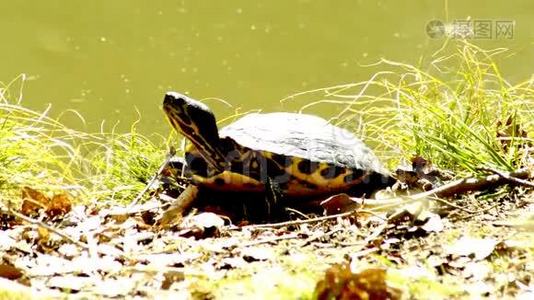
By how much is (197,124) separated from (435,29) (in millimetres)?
3628

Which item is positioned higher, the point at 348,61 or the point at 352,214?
the point at 348,61

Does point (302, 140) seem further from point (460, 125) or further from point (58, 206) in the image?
point (58, 206)

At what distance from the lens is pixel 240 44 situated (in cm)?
568

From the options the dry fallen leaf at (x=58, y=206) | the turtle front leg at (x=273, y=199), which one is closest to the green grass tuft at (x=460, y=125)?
the turtle front leg at (x=273, y=199)

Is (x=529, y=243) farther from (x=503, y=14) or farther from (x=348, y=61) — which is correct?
(x=503, y=14)

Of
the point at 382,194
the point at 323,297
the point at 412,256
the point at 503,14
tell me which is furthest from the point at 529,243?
the point at 503,14

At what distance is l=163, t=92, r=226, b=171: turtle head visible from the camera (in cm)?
207

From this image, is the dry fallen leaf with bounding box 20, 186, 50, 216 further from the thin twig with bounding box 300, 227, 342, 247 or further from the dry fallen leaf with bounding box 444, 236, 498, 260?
the dry fallen leaf with bounding box 444, 236, 498, 260

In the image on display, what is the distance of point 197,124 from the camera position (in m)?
2.08

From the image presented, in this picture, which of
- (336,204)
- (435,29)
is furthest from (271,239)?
(435,29)

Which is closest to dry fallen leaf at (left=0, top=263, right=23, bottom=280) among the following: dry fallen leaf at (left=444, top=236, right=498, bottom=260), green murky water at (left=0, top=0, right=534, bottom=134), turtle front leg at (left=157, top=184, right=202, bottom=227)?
turtle front leg at (left=157, top=184, right=202, bottom=227)

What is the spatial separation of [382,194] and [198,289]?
90 centimetres

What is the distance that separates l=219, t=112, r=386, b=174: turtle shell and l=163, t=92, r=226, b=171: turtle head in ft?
0.17

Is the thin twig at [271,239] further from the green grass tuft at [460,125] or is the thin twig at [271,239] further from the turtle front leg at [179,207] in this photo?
the green grass tuft at [460,125]
